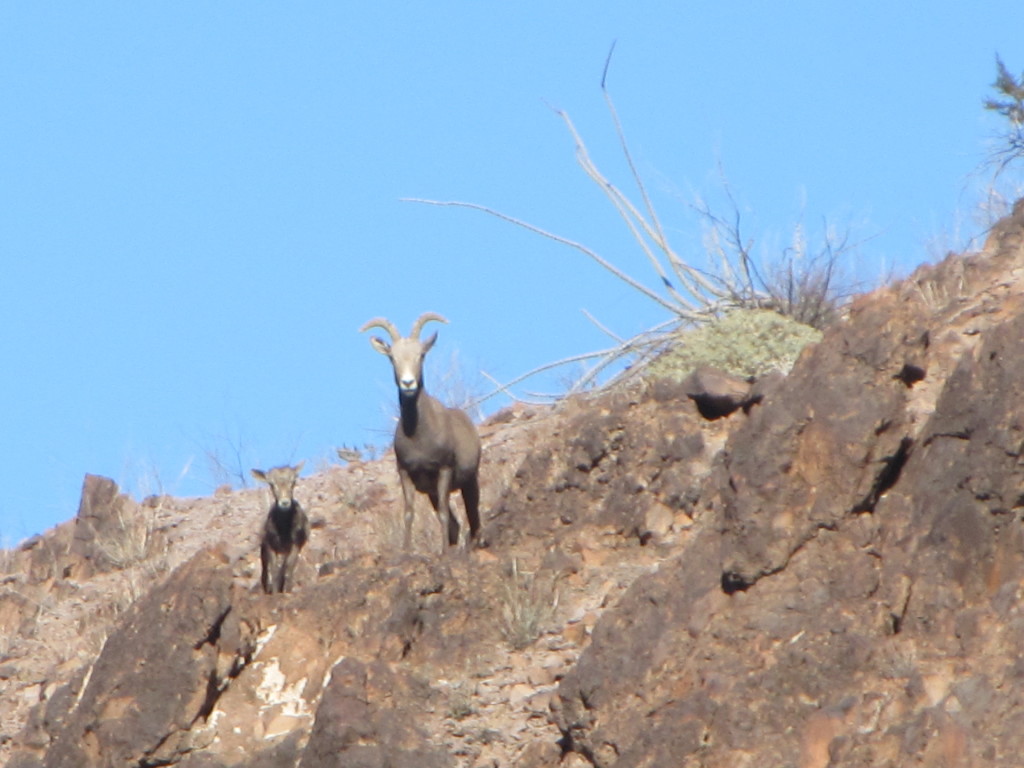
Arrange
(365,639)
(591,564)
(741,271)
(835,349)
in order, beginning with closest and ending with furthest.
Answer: (835,349) < (365,639) < (591,564) < (741,271)

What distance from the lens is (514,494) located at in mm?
12781

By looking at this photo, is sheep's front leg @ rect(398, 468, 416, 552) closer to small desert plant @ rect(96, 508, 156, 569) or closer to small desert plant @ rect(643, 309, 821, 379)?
small desert plant @ rect(643, 309, 821, 379)

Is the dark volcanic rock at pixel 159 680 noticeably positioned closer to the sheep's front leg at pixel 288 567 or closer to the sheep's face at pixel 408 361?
the sheep's front leg at pixel 288 567

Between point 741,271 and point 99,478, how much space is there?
6279 millimetres

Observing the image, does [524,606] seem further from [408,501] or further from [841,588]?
[841,588]

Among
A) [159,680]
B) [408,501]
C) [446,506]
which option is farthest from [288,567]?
[159,680]

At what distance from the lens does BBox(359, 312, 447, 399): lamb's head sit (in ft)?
41.7

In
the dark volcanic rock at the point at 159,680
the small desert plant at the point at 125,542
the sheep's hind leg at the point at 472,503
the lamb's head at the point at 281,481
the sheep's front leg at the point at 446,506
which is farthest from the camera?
the small desert plant at the point at 125,542

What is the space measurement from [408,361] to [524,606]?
8.42ft

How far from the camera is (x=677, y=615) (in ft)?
30.0

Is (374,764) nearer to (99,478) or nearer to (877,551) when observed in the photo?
(877,551)

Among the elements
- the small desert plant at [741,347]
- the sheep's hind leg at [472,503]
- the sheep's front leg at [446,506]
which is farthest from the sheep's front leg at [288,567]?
the small desert plant at [741,347]

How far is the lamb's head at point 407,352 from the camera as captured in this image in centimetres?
1270

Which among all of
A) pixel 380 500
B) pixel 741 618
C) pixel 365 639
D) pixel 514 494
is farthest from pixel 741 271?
pixel 741 618
